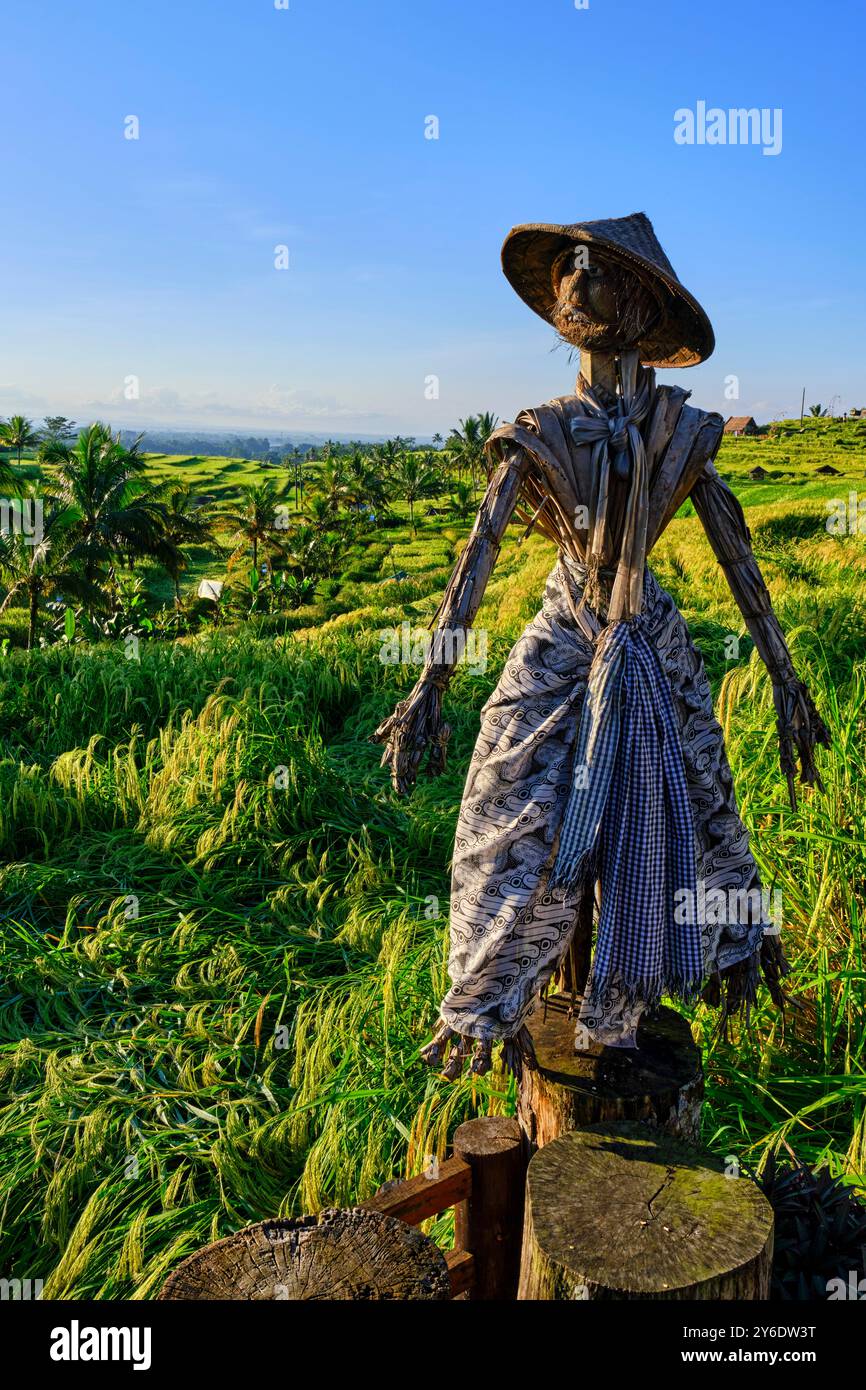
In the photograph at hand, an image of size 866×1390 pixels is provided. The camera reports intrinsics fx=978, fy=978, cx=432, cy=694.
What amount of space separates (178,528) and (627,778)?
36.5m

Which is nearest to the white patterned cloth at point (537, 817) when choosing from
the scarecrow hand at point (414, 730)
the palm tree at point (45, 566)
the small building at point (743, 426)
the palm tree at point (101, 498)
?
the scarecrow hand at point (414, 730)

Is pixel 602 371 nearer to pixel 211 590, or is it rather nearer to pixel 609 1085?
pixel 609 1085

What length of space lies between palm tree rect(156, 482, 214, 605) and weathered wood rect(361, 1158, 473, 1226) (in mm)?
31509

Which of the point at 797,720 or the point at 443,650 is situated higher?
the point at 443,650

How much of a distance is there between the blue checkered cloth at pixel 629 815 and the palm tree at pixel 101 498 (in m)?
25.3

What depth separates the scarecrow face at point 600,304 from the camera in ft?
7.50

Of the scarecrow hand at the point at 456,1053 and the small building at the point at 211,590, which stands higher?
the small building at the point at 211,590

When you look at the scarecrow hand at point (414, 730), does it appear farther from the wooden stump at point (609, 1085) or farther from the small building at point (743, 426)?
the small building at point (743, 426)

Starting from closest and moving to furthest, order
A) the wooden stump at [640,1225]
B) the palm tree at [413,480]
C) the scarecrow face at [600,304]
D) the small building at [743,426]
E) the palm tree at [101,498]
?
the wooden stump at [640,1225], the scarecrow face at [600,304], the palm tree at [101,498], the palm tree at [413,480], the small building at [743,426]

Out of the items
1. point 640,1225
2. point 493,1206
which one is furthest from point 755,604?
point 493,1206

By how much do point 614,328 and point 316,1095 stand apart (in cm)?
254

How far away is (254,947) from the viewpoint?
4.32 metres
